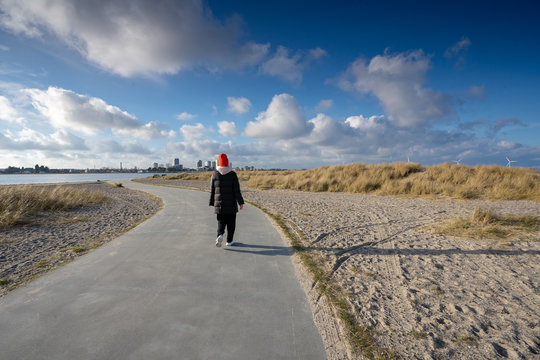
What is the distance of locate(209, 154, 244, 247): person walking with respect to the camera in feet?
16.9

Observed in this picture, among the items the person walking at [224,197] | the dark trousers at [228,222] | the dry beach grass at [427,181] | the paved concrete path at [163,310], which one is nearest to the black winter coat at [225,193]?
the person walking at [224,197]

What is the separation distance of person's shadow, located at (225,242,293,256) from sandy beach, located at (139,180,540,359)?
72 centimetres

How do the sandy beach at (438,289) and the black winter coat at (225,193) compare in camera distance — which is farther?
the black winter coat at (225,193)

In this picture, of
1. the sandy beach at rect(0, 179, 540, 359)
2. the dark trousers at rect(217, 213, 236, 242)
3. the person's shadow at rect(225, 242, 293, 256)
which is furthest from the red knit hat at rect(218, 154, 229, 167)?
the sandy beach at rect(0, 179, 540, 359)

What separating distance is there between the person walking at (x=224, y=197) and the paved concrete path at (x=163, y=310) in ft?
2.15

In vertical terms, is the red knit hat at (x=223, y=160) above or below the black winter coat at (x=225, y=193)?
above

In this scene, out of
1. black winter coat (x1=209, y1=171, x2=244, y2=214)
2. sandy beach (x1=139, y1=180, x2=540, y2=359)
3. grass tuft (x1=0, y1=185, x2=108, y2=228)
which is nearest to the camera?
sandy beach (x1=139, y1=180, x2=540, y2=359)

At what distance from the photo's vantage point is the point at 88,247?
5.19m

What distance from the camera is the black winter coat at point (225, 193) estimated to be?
5.13 m

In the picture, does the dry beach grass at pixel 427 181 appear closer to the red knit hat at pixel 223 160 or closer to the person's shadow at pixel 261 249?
the person's shadow at pixel 261 249

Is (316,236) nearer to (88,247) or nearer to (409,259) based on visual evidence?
(409,259)

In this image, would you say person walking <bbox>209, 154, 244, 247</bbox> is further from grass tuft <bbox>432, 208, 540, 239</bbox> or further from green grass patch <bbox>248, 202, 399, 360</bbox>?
grass tuft <bbox>432, 208, 540, 239</bbox>

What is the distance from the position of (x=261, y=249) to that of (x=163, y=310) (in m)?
2.60

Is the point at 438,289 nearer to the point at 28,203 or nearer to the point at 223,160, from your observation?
the point at 223,160
